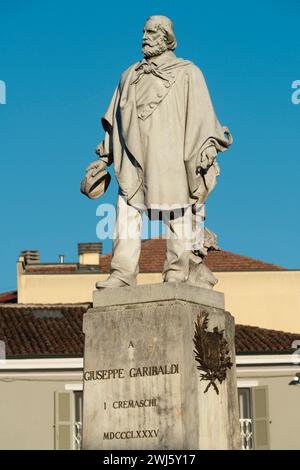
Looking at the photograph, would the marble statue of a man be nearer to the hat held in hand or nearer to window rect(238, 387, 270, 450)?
the hat held in hand

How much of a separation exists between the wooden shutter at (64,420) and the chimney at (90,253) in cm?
1352

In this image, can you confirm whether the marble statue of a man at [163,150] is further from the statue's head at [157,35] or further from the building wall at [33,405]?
the building wall at [33,405]

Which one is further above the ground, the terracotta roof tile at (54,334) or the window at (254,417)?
the terracotta roof tile at (54,334)

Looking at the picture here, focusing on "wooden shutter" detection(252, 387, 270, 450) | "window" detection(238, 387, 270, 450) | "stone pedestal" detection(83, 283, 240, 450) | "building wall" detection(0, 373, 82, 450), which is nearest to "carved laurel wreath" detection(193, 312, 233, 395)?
"stone pedestal" detection(83, 283, 240, 450)

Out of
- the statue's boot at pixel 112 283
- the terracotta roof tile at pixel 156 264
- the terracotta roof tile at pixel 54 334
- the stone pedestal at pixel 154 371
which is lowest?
the stone pedestal at pixel 154 371

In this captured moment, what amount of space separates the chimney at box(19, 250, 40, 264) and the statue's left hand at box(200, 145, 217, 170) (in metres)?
36.0

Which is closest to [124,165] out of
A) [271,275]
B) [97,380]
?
[97,380]

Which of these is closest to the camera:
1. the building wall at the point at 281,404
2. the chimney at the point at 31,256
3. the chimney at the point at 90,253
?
the building wall at the point at 281,404

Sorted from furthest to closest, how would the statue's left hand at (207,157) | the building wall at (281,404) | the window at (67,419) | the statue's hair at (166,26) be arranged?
the building wall at (281,404), the window at (67,419), the statue's hair at (166,26), the statue's left hand at (207,157)

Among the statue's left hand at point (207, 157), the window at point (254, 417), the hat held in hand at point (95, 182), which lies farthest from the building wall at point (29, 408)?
the statue's left hand at point (207, 157)

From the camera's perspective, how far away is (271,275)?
43.4 meters

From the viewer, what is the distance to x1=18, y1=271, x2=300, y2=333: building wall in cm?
A: 4316

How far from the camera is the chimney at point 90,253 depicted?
1821 inches
